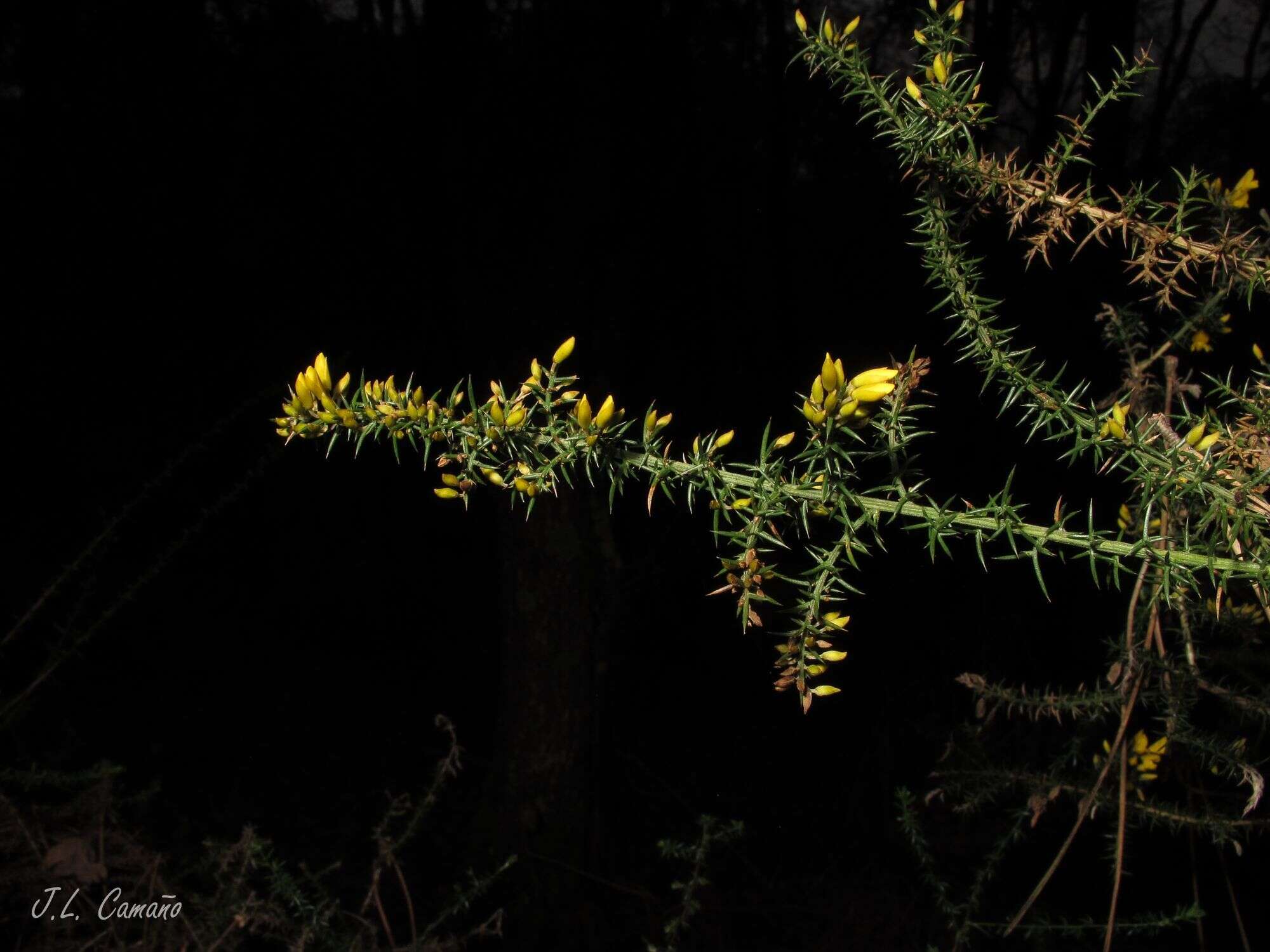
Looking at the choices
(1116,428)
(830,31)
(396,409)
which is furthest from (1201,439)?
(396,409)

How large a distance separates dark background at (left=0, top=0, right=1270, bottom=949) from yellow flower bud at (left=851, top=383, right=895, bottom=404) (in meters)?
1.27

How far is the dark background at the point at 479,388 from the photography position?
1928 millimetres

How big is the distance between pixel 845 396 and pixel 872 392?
1.2 inches

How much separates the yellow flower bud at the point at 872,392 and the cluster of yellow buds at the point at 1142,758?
935mm

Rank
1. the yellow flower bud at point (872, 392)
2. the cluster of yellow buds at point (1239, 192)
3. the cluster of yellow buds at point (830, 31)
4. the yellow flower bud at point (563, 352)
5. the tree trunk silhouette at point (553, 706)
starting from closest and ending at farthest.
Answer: the yellow flower bud at point (872, 392)
the yellow flower bud at point (563, 352)
the cluster of yellow buds at point (830, 31)
the cluster of yellow buds at point (1239, 192)
the tree trunk silhouette at point (553, 706)

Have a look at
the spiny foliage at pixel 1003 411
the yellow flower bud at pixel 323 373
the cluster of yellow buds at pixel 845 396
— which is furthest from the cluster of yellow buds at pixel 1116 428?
the yellow flower bud at pixel 323 373

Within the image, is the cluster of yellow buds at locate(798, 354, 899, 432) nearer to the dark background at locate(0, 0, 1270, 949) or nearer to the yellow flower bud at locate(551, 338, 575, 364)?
the yellow flower bud at locate(551, 338, 575, 364)

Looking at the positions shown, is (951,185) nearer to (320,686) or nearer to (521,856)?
(521,856)

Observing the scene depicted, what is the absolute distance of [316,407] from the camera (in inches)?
29.5

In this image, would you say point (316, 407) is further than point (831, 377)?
Yes

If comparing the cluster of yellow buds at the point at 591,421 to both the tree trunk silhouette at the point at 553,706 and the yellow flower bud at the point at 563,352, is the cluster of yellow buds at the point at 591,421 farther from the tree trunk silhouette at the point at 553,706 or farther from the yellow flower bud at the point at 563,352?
the tree trunk silhouette at the point at 553,706

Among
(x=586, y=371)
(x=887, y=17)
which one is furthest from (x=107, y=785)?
(x=887, y=17)

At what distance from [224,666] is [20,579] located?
565 millimetres

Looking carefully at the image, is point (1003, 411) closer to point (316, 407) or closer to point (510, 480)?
point (510, 480)
